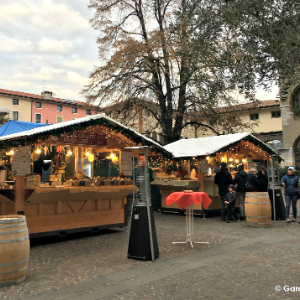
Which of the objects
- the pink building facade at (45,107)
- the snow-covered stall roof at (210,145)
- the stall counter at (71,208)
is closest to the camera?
the stall counter at (71,208)

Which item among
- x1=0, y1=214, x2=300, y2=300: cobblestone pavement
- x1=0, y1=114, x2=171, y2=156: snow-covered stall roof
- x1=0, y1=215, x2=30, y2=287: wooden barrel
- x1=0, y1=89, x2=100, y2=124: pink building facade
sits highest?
x1=0, y1=89, x2=100, y2=124: pink building facade

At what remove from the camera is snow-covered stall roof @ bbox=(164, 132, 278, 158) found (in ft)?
36.7

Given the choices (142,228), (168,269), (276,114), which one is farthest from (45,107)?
(168,269)

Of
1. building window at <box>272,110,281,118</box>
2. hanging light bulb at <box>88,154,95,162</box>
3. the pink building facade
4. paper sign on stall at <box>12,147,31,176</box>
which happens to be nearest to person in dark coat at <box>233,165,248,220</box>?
hanging light bulb at <box>88,154,95,162</box>

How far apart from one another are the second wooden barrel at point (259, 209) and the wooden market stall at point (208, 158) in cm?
165

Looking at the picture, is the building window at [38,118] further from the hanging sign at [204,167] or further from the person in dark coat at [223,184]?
the person in dark coat at [223,184]

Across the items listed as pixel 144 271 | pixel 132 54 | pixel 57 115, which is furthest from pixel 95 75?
pixel 57 115

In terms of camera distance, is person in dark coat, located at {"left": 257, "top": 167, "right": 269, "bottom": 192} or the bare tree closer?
person in dark coat, located at {"left": 257, "top": 167, "right": 269, "bottom": 192}

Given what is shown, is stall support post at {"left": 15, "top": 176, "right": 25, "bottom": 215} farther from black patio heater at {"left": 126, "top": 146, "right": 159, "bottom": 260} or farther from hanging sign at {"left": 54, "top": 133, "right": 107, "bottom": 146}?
black patio heater at {"left": 126, "top": 146, "right": 159, "bottom": 260}

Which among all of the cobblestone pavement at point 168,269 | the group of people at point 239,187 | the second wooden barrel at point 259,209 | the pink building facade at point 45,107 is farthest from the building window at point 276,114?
the cobblestone pavement at point 168,269

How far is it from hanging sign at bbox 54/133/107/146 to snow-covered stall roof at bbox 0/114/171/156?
102cm

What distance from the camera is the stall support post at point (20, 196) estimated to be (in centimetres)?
706

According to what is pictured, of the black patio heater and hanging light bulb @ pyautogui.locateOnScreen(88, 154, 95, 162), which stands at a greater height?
hanging light bulb @ pyautogui.locateOnScreen(88, 154, 95, 162)

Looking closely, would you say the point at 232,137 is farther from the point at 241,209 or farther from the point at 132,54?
the point at 132,54
